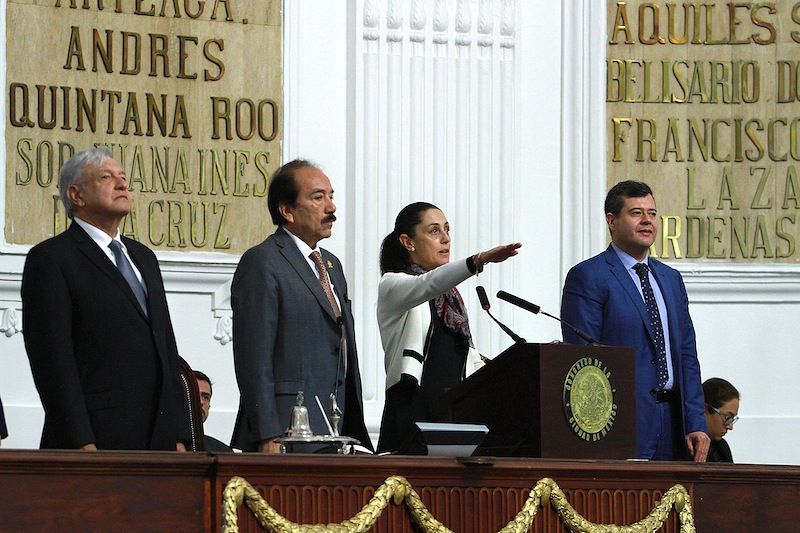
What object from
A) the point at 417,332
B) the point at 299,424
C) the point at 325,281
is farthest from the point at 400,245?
the point at 299,424

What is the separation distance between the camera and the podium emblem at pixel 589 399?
5.03 meters

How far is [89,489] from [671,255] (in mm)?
5265

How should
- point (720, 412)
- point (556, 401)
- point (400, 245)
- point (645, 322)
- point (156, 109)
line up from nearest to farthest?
point (556, 401) < point (645, 322) < point (400, 245) < point (720, 412) < point (156, 109)

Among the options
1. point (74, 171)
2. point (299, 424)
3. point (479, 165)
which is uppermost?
point (479, 165)

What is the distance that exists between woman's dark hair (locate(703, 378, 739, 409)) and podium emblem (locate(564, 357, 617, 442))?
→ 2.30 m

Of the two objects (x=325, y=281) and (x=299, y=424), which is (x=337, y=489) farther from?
(x=325, y=281)

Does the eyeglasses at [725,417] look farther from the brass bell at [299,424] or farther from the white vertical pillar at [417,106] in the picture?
the brass bell at [299,424]

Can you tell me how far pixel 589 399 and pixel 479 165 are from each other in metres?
3.76

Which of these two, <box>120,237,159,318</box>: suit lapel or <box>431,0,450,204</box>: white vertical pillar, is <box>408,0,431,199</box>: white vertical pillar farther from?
<box>120,237,159,318</box>: suit lapel

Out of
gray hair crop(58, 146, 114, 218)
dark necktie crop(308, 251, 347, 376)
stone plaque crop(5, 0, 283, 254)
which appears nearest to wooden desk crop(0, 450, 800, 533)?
dark necktie crop(308, 251, 347, 376)

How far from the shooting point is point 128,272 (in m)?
5.12

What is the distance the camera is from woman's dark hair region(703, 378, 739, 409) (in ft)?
24.1

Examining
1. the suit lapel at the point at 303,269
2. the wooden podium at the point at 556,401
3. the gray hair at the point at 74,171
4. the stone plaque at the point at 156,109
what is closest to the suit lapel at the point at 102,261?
the gray hair at the point at 74,171

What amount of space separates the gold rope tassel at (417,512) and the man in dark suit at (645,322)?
2.28 ft
